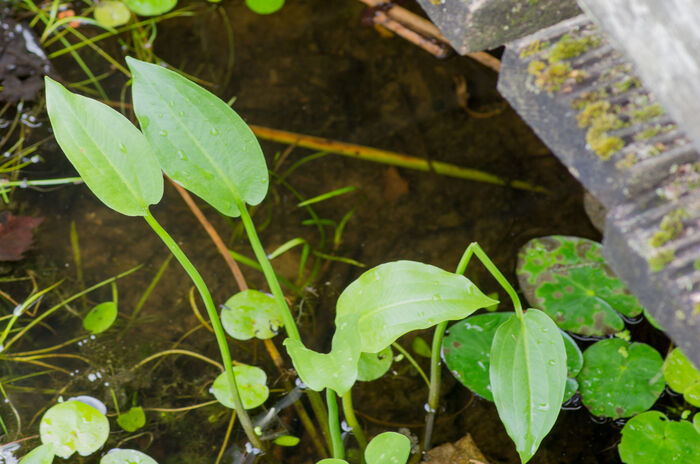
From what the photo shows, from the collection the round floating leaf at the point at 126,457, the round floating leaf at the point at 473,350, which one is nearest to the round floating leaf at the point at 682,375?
the round floating leaf at the point at 473,350

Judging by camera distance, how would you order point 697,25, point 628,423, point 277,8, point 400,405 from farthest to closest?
point 277,8 < point 400,405 < point 628,423 < point 697,25

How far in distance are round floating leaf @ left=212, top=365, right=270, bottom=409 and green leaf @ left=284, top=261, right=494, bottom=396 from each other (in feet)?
1.35

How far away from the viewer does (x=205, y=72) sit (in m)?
1.97

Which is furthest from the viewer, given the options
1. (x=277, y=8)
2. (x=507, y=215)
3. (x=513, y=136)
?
(x=277, y=8)

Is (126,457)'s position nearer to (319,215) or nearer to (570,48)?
(319,215)

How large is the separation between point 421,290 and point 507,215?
2.45ft

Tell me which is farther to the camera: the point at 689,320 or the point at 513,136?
the point at 513,136

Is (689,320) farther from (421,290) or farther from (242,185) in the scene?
(242,185)

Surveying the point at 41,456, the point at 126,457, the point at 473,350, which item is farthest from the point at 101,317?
the point at 473,350

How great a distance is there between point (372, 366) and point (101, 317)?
71 cm

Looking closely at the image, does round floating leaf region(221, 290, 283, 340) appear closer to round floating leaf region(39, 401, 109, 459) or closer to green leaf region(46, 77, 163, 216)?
round floating leaf region(39, 401, 109, 459)

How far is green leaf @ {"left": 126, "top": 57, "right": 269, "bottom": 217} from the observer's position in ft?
3.53

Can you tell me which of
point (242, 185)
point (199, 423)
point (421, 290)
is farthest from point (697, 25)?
point (199, 423)

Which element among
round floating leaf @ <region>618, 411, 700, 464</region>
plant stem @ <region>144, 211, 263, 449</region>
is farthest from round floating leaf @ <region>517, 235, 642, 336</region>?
plant stem @ <region>144, 211, 263, 449</region>
